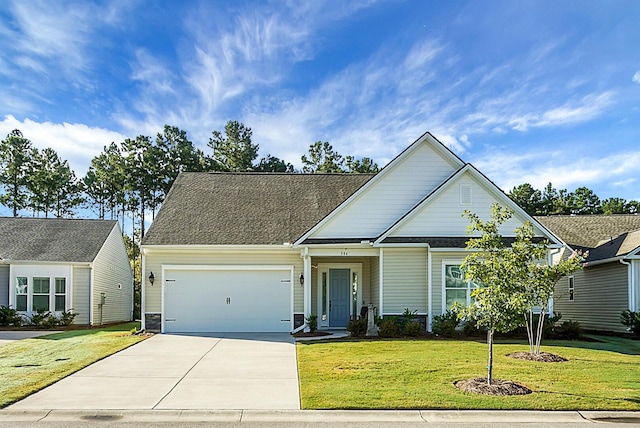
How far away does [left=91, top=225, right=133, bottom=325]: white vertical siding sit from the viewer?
24.4 metres

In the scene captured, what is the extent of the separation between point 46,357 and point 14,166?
3399cm

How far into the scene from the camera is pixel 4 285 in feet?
73.7

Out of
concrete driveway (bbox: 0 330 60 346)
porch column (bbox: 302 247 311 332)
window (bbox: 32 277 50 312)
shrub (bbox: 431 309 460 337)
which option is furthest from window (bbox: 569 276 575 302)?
window (bbox: 32 277 50 312)

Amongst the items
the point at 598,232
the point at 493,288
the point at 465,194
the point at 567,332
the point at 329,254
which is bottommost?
the point at 567,332

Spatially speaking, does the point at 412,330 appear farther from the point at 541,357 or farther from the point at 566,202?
the point at 566,202

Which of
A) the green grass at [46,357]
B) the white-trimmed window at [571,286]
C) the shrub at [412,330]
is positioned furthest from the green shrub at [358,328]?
the white-trimmed window at [571,286]

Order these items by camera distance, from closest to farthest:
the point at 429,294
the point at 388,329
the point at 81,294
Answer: the point at 388,329, the point at 429,294, the point at 81,294

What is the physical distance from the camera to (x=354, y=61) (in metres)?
17.8

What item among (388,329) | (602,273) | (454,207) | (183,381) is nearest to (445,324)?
(388,329)

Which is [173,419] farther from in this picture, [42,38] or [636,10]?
[636,10]

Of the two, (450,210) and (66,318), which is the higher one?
(450,210)

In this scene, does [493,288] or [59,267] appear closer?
[493,288]

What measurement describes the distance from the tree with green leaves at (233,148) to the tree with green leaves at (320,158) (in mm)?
4439

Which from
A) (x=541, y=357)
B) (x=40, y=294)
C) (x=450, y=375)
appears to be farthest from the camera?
(x=40, y=294)
